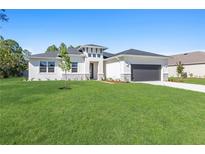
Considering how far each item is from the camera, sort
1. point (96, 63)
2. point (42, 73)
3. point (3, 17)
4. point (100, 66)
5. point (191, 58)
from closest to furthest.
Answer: point (3, 17) < point (42, 73) < point (100, 66) < point (96, 63) < point (191, 58)

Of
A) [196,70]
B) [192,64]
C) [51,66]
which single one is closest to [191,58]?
[192,64]

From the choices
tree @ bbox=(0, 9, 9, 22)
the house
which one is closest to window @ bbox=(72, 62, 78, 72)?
the house

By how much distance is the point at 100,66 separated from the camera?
24031 millimetres

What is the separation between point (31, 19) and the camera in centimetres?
1038

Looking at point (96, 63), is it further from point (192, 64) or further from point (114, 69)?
point (192, 64)

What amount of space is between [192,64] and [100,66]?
57.7 ft

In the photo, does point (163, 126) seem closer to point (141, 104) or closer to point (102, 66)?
point (141, 104)

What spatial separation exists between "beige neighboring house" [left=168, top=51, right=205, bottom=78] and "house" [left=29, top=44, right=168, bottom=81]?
431 inches

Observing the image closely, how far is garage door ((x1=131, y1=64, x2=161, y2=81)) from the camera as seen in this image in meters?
22.5

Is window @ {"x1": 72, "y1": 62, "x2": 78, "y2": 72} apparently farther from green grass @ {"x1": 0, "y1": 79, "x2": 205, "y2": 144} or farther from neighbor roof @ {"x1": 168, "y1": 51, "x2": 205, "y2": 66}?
neighbor roof @ {"x1": 168, "y1": 51, "x2": 205, "y2": 66}

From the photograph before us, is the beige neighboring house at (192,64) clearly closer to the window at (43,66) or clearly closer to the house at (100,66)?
the house at (100,66)
